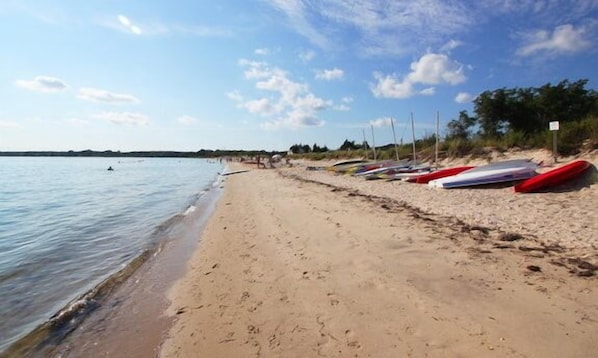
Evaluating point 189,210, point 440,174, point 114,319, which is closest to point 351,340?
point 114,319

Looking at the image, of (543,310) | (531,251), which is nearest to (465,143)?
(531,251)

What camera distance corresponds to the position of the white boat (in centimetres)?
1195

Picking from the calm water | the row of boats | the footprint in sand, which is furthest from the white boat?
the footprint in sand

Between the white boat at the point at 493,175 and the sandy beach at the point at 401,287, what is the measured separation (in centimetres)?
312

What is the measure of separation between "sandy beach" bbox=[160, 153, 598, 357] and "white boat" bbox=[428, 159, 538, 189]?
10.3 ft

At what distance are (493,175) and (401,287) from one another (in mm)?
9190

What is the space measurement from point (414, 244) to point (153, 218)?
9.43m

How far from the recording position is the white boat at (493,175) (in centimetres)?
1195

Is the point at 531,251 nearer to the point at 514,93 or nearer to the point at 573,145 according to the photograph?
the point at 573,145

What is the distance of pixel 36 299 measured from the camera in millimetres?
5762

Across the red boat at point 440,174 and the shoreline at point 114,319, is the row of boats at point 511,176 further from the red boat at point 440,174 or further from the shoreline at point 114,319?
the shoreline at point 114,319

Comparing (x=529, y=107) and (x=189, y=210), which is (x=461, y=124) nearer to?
(x=529, y=107)

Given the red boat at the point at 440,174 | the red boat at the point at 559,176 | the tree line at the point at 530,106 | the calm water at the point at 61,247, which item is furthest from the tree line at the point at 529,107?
the calm water at the point at 61,247

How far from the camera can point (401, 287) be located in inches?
179
